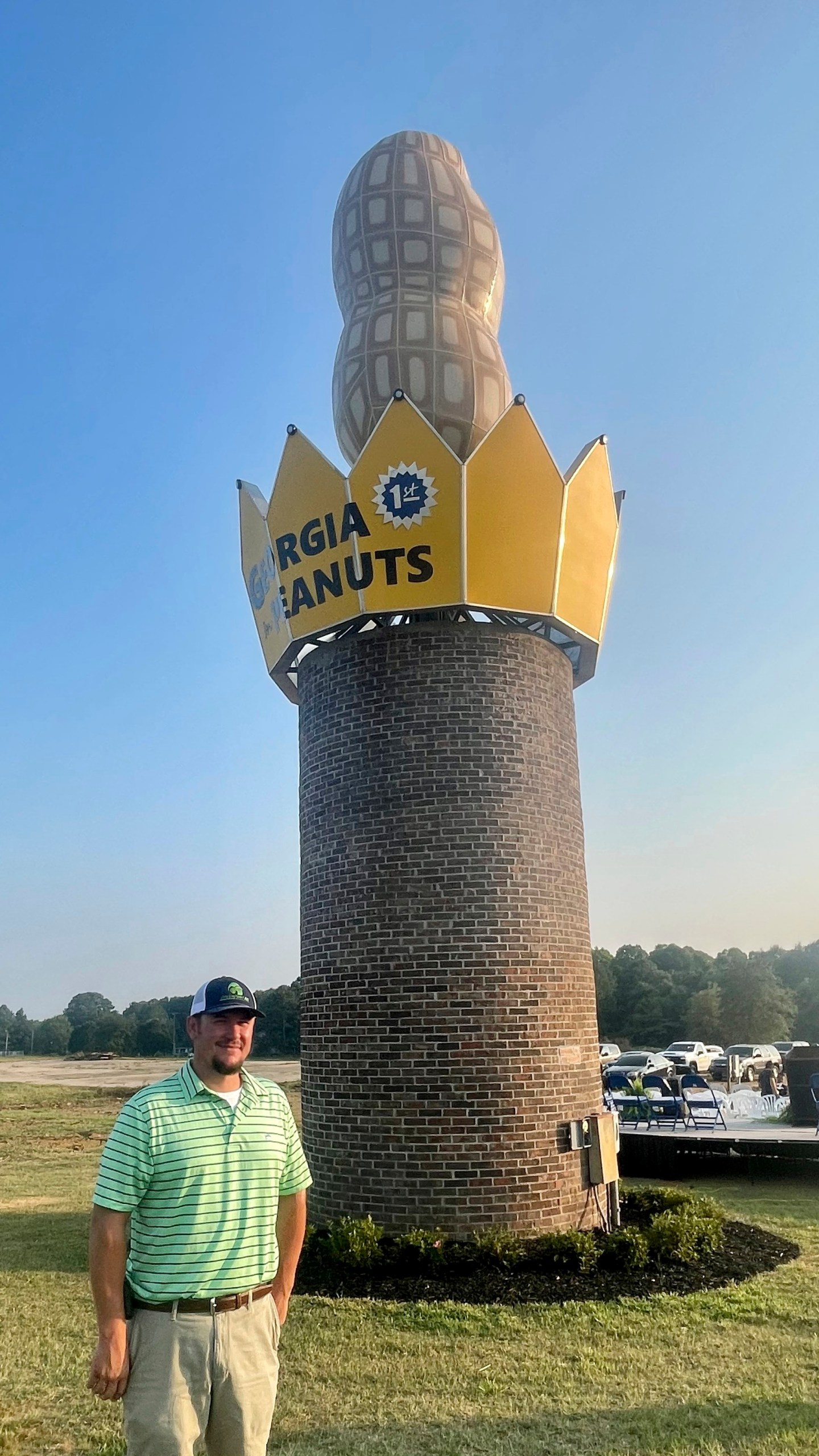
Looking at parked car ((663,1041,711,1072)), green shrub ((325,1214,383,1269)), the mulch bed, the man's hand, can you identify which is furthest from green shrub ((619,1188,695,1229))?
parked car ((663,1041,711,1072))

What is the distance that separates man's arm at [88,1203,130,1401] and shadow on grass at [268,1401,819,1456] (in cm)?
225

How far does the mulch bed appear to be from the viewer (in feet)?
24.4

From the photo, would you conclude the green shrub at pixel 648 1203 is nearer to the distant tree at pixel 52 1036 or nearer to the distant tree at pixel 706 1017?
the distant tree at pixel 706 1017

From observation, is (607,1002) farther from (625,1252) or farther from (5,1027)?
(5,1027)

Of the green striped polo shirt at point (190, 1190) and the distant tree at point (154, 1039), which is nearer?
the green striped polo shirt at point (190, 1190)

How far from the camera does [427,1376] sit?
5918 millimetres

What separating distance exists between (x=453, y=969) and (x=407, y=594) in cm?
361

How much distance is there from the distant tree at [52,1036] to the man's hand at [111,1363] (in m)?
131

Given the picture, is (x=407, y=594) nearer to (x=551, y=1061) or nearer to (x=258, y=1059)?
(x=551, y=1061)

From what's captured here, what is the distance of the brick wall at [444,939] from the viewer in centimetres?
870

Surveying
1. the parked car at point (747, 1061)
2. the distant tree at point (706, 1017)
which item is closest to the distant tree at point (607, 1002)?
the distant tree at point (706, 1017)

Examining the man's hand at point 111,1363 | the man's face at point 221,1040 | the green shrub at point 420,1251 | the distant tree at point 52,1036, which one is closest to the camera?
the man's hand at point 111,1363

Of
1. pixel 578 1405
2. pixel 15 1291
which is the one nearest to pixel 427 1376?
pixel 578 1405

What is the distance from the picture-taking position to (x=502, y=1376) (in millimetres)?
5902
